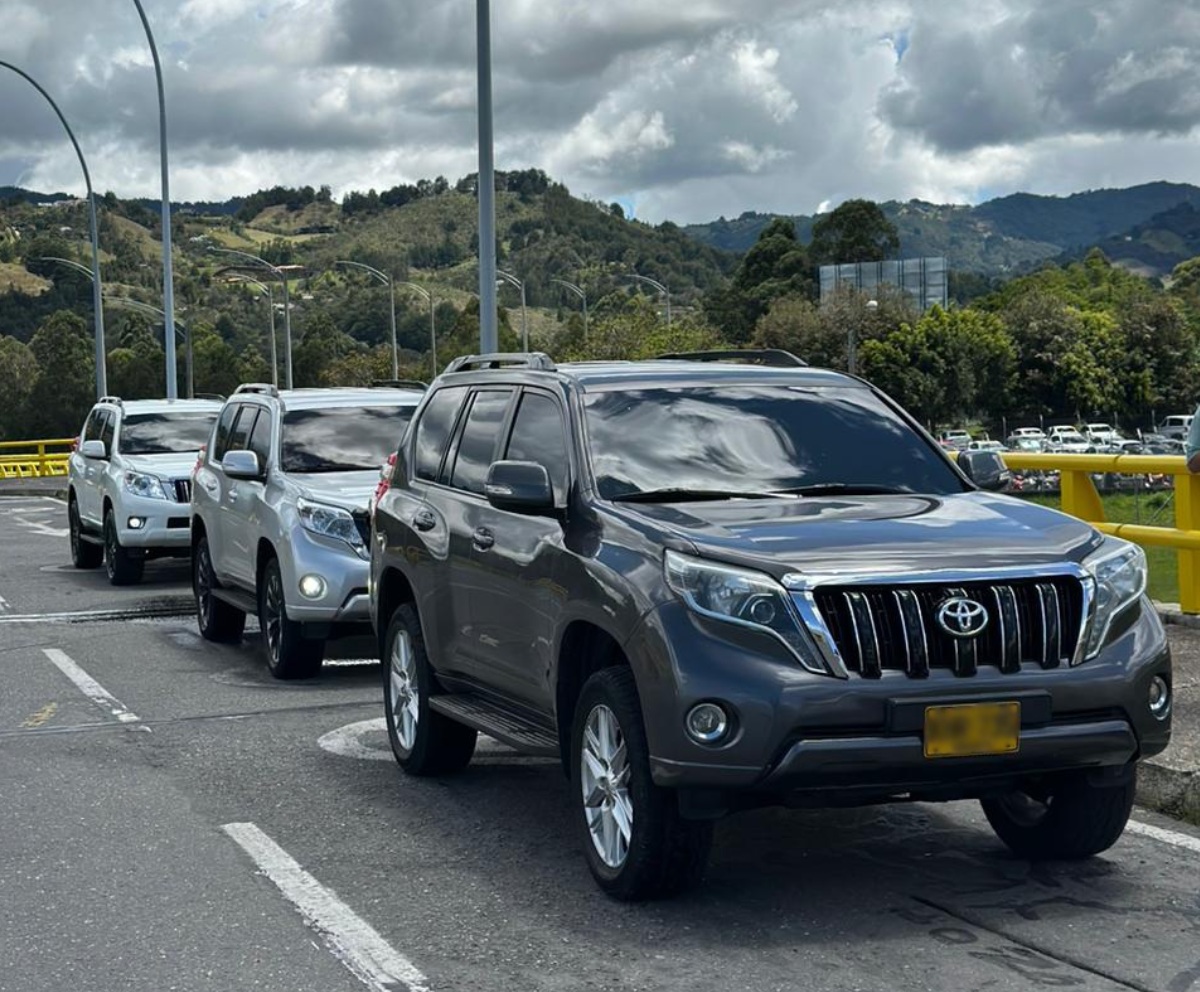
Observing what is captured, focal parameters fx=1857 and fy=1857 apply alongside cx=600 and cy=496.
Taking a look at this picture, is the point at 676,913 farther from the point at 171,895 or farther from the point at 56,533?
the point at 56,533

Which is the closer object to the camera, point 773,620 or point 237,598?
point 773,620

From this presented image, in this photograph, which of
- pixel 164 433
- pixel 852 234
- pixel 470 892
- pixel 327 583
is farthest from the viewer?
pixel 852 234

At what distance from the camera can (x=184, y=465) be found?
17719 millimetres

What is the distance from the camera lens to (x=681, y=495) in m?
6.58

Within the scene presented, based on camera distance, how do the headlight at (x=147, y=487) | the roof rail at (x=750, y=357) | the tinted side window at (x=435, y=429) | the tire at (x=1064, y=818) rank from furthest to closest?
1. the headlight at (x=147, y=487)
2. the tinted side window at (x=435, y=429)
3. the roof rail at (x=750, y=357)
4. the tire at (x=1064, y=818)

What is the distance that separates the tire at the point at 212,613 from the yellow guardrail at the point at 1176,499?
5835 millimetres

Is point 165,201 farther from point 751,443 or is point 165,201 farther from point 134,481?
point 751,443

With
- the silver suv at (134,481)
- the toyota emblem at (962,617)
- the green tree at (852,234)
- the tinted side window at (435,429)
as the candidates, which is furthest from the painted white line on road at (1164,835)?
the green tree at (852,234)

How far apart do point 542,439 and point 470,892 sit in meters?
1.84

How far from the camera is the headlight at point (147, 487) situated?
17344 millimetres

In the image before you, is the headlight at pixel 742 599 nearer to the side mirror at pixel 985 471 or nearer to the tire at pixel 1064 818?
the tire at pixel 1064 818

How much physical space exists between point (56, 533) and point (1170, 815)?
22.2m

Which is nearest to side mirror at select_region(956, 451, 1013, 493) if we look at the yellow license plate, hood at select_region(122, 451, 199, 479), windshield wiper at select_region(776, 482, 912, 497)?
windshield wiper at select_region(776, 482, 912, 497)

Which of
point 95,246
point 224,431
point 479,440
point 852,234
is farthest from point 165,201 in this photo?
point 852,234
